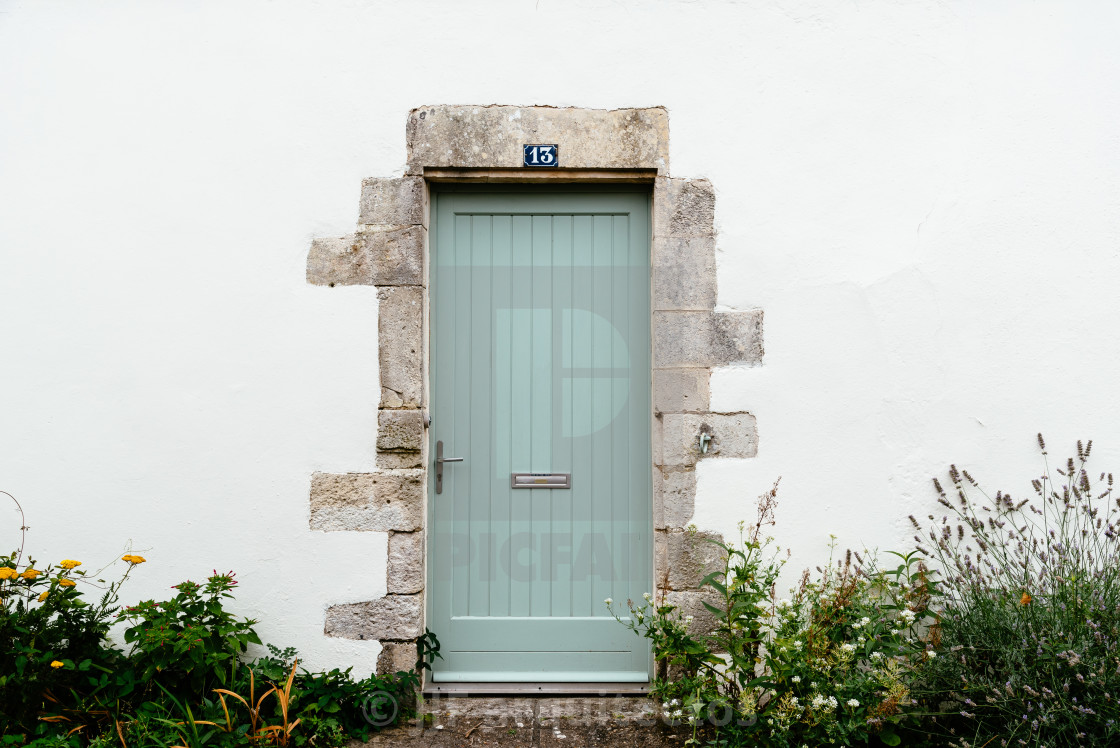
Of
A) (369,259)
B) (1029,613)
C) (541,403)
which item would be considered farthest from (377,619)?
(1029,613)

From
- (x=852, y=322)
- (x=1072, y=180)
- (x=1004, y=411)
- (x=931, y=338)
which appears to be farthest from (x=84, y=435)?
(x=1072, y=180)

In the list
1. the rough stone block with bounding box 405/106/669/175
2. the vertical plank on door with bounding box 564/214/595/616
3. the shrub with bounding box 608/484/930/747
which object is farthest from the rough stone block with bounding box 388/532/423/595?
the rough stone block with bounding box 405/106/669/175

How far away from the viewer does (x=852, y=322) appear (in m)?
3.12

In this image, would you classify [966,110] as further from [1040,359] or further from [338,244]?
[338,244]

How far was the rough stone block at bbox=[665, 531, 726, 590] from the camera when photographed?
3080mm

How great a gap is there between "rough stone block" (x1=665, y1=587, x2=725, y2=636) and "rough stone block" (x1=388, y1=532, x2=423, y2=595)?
1024mm

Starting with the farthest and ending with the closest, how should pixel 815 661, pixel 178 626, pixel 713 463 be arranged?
pixel 713 463 → pixel 178 626 → pixel 815 661

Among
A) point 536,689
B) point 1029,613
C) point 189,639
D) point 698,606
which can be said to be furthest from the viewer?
point 536,689

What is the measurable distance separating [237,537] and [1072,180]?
373 cm

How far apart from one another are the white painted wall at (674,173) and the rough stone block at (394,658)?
260mm

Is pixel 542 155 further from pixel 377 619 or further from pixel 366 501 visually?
pixel 377 619

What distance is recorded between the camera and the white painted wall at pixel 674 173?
312cm

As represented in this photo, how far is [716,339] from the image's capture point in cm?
312

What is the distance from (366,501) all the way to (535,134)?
1658mm
